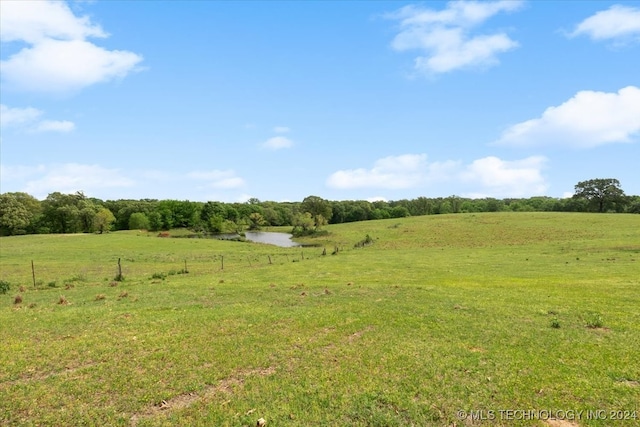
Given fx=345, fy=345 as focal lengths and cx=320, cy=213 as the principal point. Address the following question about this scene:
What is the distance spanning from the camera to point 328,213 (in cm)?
10588

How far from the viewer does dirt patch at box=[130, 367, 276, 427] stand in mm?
7234

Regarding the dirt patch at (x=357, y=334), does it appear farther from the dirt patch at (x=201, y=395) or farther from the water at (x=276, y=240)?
the water at (x=276, y=240)

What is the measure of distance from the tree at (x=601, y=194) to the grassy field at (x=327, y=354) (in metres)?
108

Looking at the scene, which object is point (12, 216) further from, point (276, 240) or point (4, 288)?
point (4, 288)

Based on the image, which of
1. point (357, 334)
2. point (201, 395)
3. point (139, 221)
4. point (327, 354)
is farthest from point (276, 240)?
point (201, 395)

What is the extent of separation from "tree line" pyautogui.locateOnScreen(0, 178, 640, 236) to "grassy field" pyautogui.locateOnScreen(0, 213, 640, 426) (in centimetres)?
8006

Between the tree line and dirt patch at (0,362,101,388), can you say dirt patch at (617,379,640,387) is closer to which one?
dirt patch at (0,362,101,388)

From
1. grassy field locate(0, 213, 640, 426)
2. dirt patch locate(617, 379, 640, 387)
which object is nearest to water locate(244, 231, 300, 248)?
grassy field locate(0, 213, 640, 426)

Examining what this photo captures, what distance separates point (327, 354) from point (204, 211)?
135 meters

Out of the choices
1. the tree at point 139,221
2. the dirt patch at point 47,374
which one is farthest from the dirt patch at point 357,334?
the tree at point 139,221

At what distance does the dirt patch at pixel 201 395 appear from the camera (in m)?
7.23

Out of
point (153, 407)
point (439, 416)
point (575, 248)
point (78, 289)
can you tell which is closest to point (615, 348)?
point (439, 416)

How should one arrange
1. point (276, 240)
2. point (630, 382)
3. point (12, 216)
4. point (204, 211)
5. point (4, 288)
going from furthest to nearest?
point (204, 211) → point (12, 216) → point (276, 240) → point (4, 288) → point (630, 382)

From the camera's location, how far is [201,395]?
7926 millimetres
